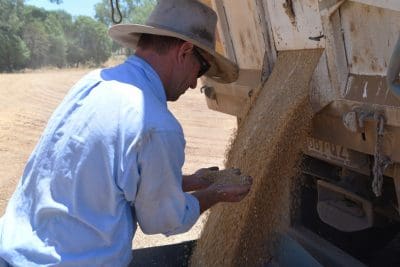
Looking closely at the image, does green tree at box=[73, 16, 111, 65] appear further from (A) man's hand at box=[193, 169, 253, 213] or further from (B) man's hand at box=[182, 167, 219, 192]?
(A) man's hand at box=[193, 169, 253, 213]

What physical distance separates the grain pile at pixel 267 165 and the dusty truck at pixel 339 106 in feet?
0.27

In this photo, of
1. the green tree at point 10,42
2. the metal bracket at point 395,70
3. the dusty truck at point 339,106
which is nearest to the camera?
the metal bracket at point 395,70

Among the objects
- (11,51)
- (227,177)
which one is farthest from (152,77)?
(11,51)

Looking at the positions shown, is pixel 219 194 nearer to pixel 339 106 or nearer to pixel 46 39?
pixel 339 106

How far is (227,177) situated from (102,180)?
2.45ft

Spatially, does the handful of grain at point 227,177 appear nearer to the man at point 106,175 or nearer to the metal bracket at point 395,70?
the man at point 106,175

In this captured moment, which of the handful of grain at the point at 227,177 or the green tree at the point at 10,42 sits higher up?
the handful of grain at the point at 227,177

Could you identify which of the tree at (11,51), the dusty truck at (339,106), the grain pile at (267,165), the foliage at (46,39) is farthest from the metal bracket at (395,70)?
the tree at (11,51)

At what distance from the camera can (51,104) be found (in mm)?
13961

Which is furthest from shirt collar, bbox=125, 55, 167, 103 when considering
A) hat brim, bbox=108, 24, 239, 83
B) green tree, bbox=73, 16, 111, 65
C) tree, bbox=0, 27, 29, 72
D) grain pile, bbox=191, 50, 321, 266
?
green tree, bbox=73, 16, 111, 65

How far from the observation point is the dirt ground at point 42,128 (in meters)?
6.62

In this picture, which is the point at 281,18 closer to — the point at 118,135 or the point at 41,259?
the point at 118,135

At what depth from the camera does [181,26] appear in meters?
2.13

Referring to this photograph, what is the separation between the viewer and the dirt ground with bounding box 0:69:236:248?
6.62 m
